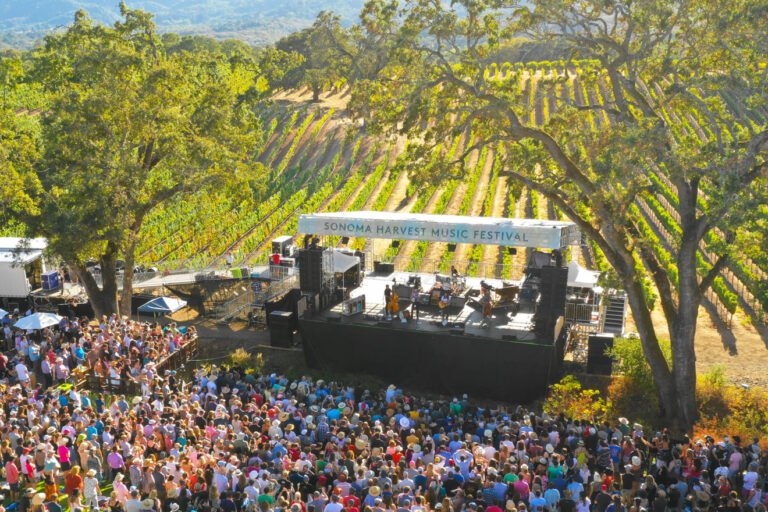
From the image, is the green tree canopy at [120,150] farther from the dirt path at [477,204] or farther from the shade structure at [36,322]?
the dirt path at [477,204]

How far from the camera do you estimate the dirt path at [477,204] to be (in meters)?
33.8

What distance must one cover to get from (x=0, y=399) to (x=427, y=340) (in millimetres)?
11183

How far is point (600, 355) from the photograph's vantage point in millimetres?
21156

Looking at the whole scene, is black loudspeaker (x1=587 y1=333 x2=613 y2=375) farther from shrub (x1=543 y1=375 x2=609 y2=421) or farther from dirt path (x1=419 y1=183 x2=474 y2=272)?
dirt path (x1=419 y1=183 x2=474 y2=272)

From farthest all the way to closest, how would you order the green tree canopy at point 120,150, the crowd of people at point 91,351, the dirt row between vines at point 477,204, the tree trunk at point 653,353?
1. the dirt row between vines at point 477,204
2. the green tree canopy at point 120,150
3. the crowd of people at point 91,351
4. the tree trunk at point 653,353

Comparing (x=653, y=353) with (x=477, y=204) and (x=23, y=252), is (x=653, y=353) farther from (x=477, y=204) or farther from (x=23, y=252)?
(x=477, y=204)

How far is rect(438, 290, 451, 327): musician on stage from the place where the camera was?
20.9 meters

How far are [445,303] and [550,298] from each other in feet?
11.5

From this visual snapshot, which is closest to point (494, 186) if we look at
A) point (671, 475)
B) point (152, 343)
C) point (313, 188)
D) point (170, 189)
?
point (313, 188)

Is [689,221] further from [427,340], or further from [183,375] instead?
[183,375]

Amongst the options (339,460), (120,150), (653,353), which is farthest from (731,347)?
(120,150)

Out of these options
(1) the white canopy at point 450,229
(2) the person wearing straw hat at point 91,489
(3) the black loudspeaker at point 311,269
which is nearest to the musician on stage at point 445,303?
(1) the white canopy at point 450,229

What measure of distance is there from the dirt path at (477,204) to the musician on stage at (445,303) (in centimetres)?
1080

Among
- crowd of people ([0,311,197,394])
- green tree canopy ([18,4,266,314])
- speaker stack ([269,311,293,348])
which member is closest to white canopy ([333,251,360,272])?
speaker stack ([269,311,293,348])
